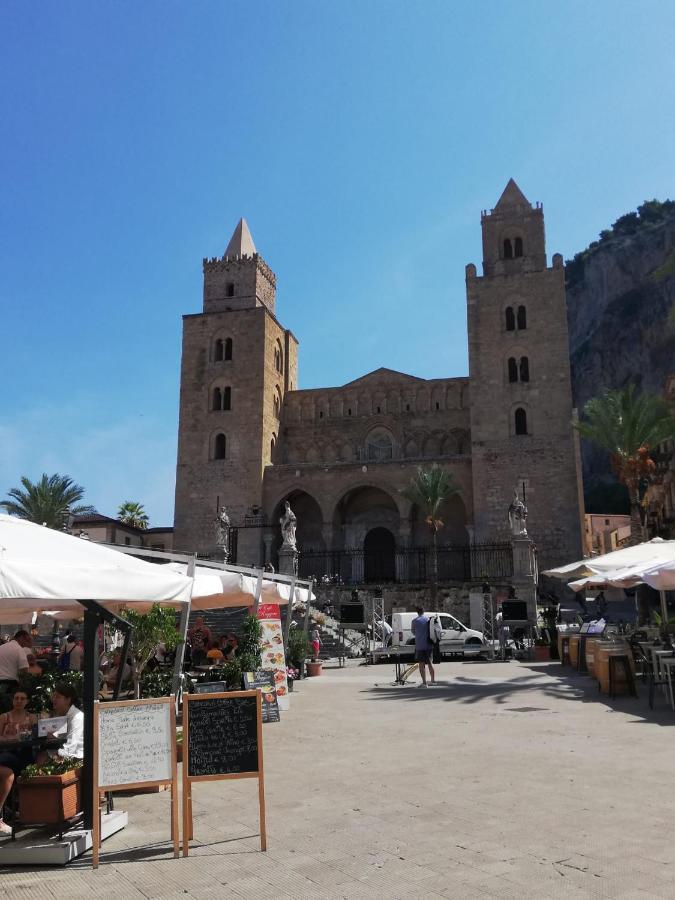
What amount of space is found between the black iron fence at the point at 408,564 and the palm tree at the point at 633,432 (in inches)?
248

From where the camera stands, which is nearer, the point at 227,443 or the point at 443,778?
the point at 443,778

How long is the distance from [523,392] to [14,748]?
31.9m

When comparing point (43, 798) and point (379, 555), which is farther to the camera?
point (379, 555)

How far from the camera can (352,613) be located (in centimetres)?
1981

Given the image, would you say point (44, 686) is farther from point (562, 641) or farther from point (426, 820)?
point (562, 641)

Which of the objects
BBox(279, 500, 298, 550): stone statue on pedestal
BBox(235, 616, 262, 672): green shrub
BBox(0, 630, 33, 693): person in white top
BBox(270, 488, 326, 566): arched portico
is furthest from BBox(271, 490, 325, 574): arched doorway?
BBox(0, 630, 33, 693): person in white top

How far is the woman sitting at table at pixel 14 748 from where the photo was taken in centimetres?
482

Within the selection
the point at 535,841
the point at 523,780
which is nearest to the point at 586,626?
the point at 523,780

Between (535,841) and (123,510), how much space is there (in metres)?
52.0

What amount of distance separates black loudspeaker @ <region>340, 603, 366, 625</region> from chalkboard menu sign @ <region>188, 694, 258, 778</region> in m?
15.1

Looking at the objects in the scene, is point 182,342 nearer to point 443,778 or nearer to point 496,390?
point 496,390

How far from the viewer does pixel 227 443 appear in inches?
1470

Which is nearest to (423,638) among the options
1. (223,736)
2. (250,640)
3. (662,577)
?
(250,640)

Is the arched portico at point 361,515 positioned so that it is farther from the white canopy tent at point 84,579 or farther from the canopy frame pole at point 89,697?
the canopy frame pole at point 89,697
